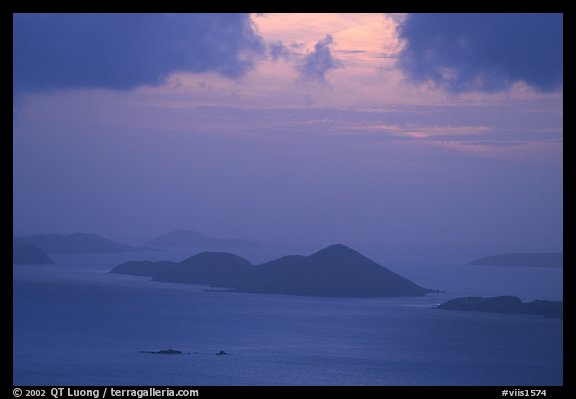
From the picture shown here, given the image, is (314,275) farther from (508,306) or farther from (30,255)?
(30,255)

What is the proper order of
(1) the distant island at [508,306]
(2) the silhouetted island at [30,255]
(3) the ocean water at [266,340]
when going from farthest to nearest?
(2) the silhouetted island at [30,255]
(1) the distant island at [508,306]
(3) the ocean water at [266,340]

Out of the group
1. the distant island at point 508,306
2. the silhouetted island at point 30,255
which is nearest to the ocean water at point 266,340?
the distant island at point 508,306

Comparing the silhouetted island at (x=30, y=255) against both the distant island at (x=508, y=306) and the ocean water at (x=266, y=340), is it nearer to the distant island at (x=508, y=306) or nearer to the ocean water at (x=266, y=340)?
the ocean water at (x=266, y=340)

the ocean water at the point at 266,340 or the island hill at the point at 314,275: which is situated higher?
the island hill at the point at 314,275

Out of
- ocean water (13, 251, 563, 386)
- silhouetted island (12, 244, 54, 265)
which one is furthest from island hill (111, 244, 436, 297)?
silhouetted island (12, 244, 54, 265)

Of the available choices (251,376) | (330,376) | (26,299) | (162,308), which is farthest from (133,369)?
(26,299)

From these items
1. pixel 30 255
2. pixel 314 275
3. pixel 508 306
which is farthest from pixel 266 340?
pixel 30 255

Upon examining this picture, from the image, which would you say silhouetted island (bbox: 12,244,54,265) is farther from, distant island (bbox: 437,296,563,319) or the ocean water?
distant island (bbox: 437,296,563,319)
